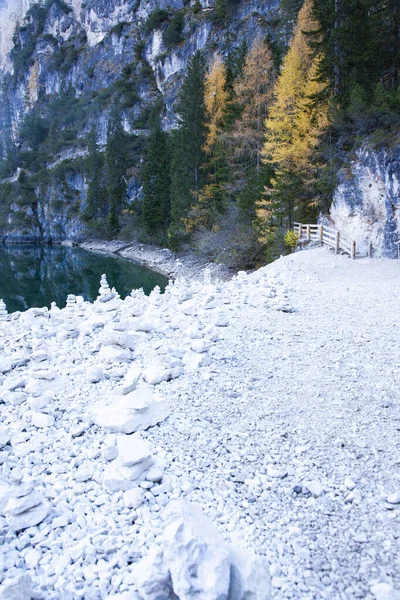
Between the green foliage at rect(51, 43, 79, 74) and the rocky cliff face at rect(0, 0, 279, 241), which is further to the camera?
the green foliage at rect(51, 43, 79, 74)

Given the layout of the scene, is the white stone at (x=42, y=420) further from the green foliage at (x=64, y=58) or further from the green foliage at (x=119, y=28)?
the green foliage at (x=64, y=58)

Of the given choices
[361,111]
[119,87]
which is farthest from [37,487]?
[119,87]

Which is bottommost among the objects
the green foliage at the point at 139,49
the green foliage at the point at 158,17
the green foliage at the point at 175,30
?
the green foliage at the point at 175,30

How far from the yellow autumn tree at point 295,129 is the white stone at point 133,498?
64.0 ft

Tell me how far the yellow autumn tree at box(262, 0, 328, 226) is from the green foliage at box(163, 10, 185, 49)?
44613mm

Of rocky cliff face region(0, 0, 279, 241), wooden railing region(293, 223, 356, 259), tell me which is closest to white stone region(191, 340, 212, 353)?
wooden railing region(293, 223, 356, 259)

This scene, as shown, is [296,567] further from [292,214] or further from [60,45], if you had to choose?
[60,45]

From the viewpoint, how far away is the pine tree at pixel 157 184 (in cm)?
3931

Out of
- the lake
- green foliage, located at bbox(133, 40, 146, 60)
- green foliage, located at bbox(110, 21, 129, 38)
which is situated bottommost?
the lake

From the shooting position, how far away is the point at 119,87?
223 feet

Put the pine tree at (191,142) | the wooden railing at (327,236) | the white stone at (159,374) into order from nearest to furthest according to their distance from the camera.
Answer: the white stone at (159,374), the wooden railing at (327,236), the pine tree at (191,142)

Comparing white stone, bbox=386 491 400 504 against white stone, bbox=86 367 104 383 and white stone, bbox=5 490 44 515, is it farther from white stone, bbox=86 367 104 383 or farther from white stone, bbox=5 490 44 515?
white stone, bbox=86 367 104 383

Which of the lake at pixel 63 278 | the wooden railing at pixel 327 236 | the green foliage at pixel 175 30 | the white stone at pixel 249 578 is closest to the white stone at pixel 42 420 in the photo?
the white stone at pixel 249 578

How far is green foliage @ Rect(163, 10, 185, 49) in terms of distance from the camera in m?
56.5
